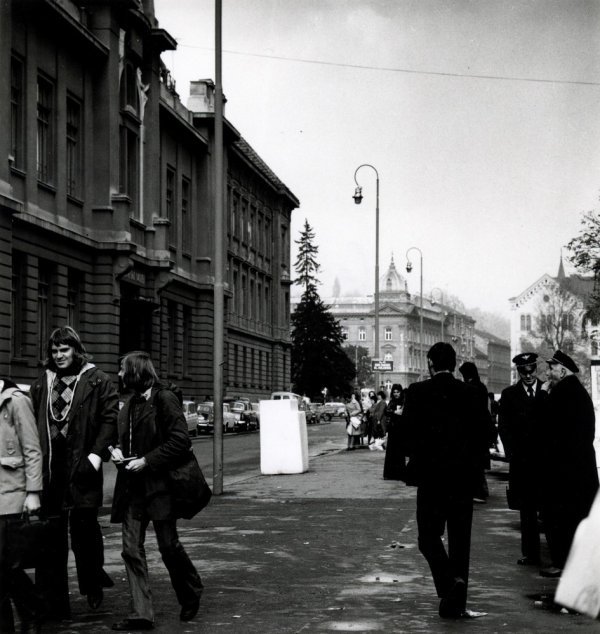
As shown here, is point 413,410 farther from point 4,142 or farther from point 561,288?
point 561,288

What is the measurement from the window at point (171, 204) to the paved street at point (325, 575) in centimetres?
3714

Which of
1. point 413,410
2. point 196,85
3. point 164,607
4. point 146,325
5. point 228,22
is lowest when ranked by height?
point 164,607

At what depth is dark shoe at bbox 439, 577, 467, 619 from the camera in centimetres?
791

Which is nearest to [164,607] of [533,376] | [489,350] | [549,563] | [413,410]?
[413,410]

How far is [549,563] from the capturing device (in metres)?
10.5

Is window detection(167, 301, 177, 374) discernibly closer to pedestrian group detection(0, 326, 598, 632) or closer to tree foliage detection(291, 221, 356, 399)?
pedestrian group detection(0, 326, 598, 632)

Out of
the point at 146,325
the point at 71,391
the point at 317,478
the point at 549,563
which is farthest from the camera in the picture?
the point at 146,325

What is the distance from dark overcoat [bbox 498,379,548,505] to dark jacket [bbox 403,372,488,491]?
1.48 metres

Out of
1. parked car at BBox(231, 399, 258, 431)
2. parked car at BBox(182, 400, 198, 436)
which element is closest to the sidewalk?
parked car at BBox(182, 400, 198, 436)

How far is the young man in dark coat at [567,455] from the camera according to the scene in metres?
8.96

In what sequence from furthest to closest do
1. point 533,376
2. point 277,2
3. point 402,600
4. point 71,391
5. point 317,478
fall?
point 317,478
point 277,2
point 533,376
point 402,600
point 71,391

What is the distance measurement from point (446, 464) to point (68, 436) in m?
2.55

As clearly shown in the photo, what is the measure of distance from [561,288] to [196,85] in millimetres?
48825

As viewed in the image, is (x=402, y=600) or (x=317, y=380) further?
(x=317, y=380)
